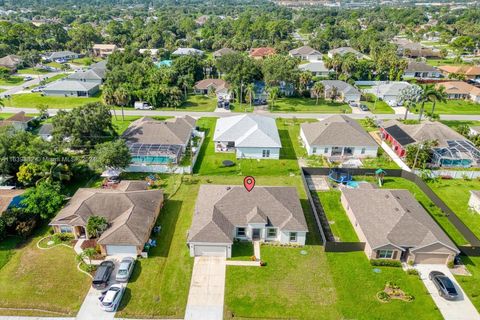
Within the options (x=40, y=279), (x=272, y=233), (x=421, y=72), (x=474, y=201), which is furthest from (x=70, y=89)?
(x=421, y=72)

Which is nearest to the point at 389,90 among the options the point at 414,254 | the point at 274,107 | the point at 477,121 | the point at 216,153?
the point at 477,121

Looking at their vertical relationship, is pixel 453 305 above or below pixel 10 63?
below

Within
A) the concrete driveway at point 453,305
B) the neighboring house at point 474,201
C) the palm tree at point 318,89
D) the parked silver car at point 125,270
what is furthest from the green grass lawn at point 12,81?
the neighboring house at point 474,201

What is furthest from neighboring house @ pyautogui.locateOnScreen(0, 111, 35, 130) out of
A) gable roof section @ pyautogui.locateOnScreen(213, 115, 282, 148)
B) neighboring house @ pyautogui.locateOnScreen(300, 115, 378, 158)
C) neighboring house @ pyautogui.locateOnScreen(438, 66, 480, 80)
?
neighboring house @ pyautogui.locateOnScreen(438, 66, 480, 80)

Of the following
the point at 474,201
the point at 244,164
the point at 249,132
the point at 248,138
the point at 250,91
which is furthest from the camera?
the point at 250,91

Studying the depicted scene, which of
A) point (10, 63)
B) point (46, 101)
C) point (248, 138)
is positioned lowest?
point (46, 101)

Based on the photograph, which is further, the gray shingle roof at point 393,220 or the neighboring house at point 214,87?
the neighboring house at point 214,87

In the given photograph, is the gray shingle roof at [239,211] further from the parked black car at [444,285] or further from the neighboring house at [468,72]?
the neighboring house at [468,72]

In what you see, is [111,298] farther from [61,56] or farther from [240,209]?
[61,56]
